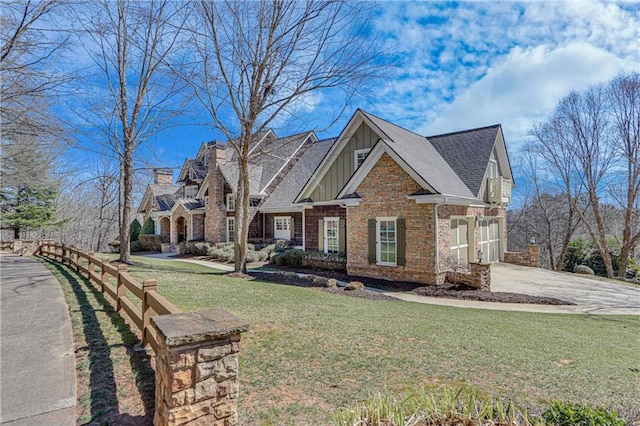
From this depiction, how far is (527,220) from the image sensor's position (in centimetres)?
2827

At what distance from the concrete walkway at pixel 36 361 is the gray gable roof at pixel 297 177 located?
14132 mm

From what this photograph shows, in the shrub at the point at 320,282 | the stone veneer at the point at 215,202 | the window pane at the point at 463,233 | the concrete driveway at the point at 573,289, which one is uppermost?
the stone veneer at the point at 215,202

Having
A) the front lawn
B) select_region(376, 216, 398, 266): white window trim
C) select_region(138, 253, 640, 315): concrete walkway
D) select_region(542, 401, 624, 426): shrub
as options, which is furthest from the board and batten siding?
select_region(542, 401, 624, 426): shrub

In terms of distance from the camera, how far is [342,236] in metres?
16.5

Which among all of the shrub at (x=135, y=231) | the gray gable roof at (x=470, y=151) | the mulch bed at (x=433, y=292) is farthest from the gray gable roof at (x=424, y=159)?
the shrub at (x=135, y=231)

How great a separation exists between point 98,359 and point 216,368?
2.61m

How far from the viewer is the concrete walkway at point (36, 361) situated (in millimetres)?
3061

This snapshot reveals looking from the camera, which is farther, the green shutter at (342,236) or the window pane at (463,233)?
the green shutter at (342,236)

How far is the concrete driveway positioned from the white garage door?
1132mm

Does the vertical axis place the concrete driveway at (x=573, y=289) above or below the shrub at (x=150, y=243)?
below

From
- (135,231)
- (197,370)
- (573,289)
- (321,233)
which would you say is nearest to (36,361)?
(197,370)

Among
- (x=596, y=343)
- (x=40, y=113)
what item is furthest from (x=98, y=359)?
(x=596, y=343)

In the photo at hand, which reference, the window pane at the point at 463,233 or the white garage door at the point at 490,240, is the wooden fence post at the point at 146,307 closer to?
the window pane at the point at 463,233

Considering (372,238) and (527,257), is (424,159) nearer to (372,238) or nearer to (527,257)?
(372,238)
